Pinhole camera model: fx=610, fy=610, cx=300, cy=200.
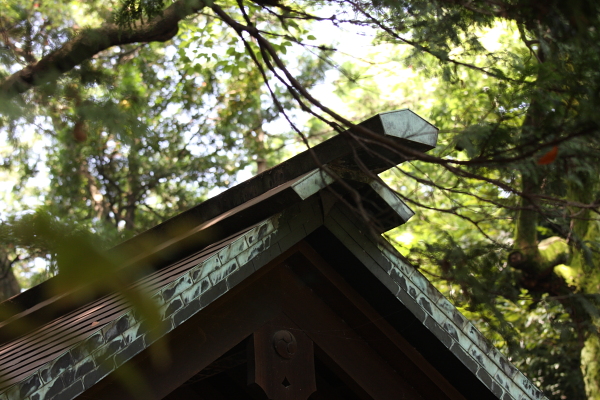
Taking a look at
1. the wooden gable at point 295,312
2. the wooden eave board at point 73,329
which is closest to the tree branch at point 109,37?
the wooden gable at point 295,312

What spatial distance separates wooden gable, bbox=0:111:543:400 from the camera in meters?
2.43

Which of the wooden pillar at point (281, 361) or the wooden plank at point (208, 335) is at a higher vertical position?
the wooden plank at point (208, 335)

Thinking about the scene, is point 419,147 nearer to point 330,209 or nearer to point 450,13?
point 330,209

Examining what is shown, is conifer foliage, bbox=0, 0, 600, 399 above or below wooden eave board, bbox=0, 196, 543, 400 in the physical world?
above

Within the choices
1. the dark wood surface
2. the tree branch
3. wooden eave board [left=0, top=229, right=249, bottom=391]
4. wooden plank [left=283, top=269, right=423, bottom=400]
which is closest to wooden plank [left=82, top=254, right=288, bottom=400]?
the dark wood surface

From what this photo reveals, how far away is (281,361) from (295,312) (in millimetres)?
266

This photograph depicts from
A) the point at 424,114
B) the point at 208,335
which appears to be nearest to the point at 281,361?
the point at 208,335

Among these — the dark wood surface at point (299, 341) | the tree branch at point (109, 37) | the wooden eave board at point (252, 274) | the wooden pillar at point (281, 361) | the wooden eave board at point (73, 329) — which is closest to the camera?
the wooden eave board at point (252, 274)

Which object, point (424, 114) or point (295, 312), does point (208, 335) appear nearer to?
point (295, 312)

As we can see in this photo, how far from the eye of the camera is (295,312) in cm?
312

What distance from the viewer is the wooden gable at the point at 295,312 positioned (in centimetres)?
243

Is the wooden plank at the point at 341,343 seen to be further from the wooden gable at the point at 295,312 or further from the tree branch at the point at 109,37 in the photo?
the tree branch at the point at 109,37

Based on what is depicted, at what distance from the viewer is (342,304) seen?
3268 mm

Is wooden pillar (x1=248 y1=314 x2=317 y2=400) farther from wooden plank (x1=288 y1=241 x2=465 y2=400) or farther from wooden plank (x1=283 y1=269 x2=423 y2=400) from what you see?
wooden plank (x1=288 y1=241 x2=465 y2=400)
